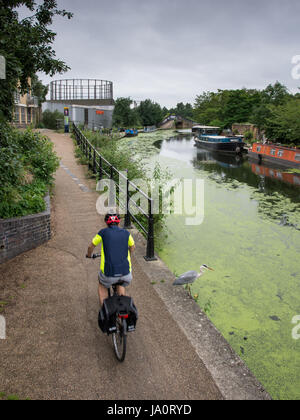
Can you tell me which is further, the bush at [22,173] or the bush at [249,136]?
the bush at [249,136]

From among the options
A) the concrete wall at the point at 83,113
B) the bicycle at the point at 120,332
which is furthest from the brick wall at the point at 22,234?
the concrete wall at the point at 83,113

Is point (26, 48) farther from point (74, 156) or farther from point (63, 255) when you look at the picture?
point (74, 156)

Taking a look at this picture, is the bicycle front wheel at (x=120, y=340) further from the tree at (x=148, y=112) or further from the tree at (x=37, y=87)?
the tree at (x=148, y=112)

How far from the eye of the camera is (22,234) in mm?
6898

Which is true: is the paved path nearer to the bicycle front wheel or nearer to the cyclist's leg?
the bicycle front wheel

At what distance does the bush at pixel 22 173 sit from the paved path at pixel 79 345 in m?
1.07

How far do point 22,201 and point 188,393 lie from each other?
202 inches

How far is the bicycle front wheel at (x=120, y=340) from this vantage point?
151 inches

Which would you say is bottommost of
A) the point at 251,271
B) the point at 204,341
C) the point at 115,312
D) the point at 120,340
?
the point at 251,271

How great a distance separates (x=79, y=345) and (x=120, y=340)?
2.08 feet

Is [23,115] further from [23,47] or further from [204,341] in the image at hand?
[204,341]

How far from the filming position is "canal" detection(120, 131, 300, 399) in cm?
515

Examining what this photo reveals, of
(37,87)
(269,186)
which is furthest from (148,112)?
(37,87)

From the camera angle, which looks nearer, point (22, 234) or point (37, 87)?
point (22, 234)
